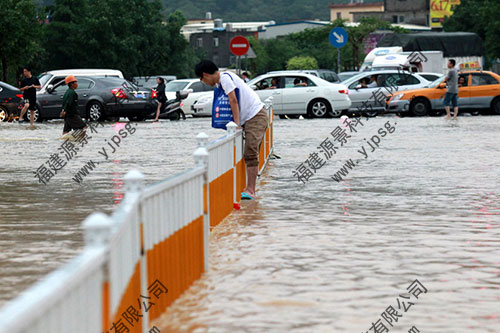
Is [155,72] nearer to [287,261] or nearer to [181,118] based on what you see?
[181,118]

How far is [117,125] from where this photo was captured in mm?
30328

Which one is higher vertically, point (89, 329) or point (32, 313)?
point (32, 313)

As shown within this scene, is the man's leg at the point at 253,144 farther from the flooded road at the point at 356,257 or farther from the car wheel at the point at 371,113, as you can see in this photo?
the car wheel at the point at 371,113

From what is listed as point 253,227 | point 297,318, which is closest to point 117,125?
point 253,227

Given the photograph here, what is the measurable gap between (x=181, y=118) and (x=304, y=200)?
82.7 ft

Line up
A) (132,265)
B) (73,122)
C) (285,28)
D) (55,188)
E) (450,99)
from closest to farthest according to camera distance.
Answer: (132,265) < (55,188) < (73,122) < (450,99) < (285,28)

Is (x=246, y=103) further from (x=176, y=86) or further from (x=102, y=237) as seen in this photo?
(x=176, y=86)

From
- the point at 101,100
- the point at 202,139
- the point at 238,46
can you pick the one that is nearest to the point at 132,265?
the point at 202,139

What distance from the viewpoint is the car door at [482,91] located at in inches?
1289

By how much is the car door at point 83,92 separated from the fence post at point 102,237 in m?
28.7

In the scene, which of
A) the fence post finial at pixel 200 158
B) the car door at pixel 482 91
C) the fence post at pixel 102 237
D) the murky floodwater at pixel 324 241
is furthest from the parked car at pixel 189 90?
the fence post at pixel 102 237

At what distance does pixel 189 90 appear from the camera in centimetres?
3597

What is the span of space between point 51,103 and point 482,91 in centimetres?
1337

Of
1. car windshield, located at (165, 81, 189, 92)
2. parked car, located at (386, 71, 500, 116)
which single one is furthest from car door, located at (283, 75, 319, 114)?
car windshield, located at (165, 81, 189, 92)
